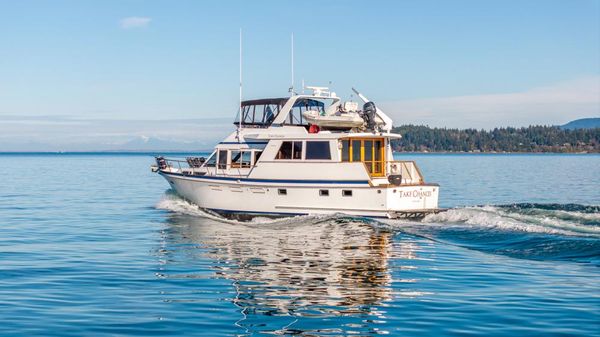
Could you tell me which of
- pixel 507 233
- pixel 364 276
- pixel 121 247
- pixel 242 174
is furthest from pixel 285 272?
pixel 242 174

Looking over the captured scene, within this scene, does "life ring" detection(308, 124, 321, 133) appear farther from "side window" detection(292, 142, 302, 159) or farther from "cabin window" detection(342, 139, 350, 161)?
"cabin window" detection(342, 139, 350, 161)

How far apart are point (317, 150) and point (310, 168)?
80 centimetres

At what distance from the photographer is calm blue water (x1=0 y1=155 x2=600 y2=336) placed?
475 inches

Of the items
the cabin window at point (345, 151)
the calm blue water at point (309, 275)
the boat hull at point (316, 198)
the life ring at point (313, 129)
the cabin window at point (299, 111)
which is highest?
the cabin window at point (299, 111)

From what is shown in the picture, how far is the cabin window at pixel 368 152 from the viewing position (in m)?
27.0

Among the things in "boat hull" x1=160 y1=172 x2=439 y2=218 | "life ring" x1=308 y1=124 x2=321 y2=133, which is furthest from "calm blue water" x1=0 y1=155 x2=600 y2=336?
"life ring" x1=308 y1=124 x2=321 y2=133

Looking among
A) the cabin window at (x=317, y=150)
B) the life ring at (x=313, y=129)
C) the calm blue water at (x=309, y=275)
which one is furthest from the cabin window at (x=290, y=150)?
the calm blue water at (x=309, y=275)

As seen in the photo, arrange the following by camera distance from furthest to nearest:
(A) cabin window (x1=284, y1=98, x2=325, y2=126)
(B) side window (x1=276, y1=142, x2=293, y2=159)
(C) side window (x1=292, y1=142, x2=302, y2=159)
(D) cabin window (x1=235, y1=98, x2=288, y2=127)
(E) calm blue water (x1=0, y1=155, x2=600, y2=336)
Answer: (D) cabin window (x1=235, y1=98, x2=288, y2=127), (A) cabin window (x1=284, y1=98, x2=325, y2=126), (B) side window (x1=276, y1=142, x2=293, y2=159), (C) side window (x1=292, y1=142, x2=302, y2=159), (E) calm blue water (x1=0, y1=155, x2=600, y2=336)

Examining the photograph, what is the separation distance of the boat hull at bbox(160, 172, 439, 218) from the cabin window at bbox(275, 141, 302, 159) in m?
1.10

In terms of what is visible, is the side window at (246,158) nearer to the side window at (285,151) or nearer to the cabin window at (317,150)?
the side window at (285,151)

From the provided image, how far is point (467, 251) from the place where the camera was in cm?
1998

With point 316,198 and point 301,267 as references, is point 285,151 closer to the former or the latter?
point 316,198

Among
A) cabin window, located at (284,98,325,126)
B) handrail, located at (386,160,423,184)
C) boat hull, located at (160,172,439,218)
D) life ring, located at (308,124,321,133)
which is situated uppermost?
cabin window, located at (284,98,325,126)

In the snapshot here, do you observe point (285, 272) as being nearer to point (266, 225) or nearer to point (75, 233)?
point (266, 225)
